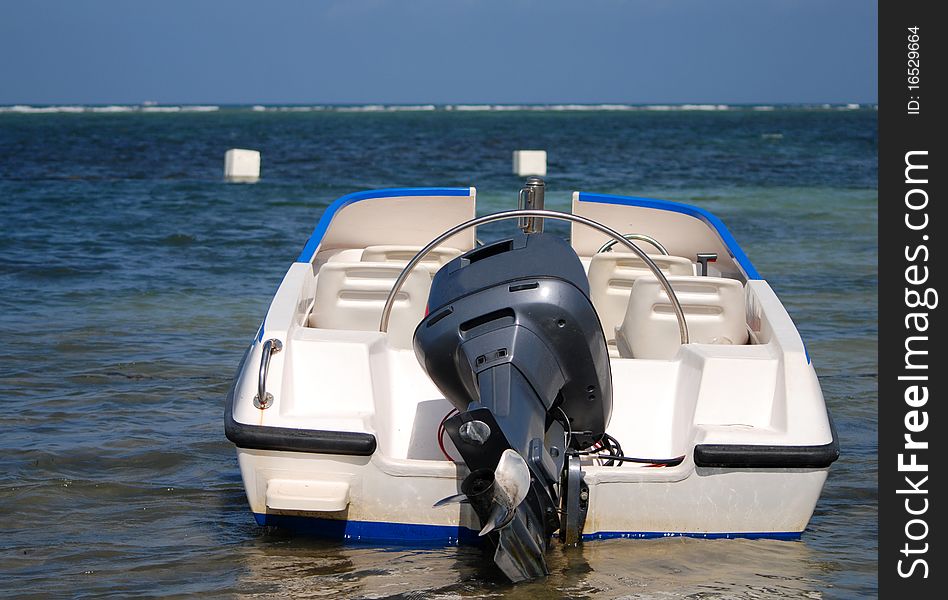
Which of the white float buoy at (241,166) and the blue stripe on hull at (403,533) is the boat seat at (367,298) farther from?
the white float buoy at (241,166)

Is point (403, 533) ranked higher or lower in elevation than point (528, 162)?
lower

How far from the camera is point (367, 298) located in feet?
15.5

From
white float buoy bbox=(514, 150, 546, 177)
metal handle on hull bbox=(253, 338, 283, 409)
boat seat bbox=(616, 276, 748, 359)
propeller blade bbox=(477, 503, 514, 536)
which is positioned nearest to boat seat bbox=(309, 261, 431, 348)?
metal handle on hull bbox=(253, 338, 283, 409)

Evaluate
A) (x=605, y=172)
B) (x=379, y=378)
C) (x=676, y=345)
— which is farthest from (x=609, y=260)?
(x=605, y=172)

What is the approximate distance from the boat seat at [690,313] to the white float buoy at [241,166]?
695 inches

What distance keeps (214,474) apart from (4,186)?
16187 millimetres

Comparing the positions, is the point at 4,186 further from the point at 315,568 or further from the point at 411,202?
the point at 315,568

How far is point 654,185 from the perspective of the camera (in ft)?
71.6

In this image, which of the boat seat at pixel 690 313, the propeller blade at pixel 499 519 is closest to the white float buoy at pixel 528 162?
the boat seat at pixel 690 313

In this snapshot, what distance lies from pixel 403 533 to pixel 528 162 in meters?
19.4

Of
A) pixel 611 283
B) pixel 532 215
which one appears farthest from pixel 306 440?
pixel 611 283

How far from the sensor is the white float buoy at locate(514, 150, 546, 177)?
22683 mm

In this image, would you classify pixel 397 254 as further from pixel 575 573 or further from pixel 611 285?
pixel 575 573

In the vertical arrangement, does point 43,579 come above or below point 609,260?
below
